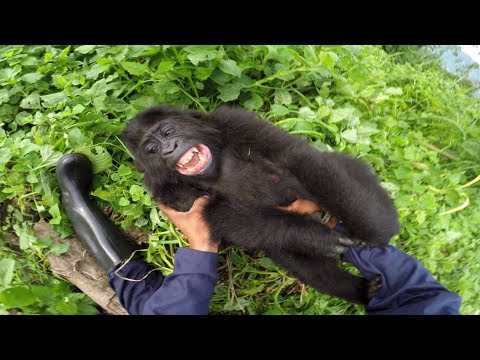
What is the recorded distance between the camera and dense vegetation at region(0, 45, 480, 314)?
11.8 feet

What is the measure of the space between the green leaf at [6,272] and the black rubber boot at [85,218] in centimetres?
68

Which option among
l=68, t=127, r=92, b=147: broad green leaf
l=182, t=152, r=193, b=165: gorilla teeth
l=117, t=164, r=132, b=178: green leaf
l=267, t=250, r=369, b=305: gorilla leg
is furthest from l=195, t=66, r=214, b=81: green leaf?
l=267, t=250, r=369, b=305: gorilla leg

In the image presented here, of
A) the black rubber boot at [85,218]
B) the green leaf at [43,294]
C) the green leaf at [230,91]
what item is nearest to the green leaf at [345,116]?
the green leaf at [230,91]

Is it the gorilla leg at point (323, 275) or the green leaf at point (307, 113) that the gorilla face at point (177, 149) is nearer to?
the gorilla leg at point (323, 275)

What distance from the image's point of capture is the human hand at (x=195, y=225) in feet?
10.5

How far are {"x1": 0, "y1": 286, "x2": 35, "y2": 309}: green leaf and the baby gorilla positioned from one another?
1.19 meters

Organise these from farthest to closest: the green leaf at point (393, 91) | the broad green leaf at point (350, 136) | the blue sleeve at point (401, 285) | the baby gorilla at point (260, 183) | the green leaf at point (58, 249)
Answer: the green leaf at point (393, 91), the broad green leaf at point (350, 136), the green leaf at point (58, 249), the baby gorilla at point (260, 183), the blue sleeve at point (401, 285)

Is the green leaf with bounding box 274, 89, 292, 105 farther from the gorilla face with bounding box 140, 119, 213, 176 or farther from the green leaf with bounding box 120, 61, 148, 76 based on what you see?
the green leaf with bounding box 120, 61, 148, 76

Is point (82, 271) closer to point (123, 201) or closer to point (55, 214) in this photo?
point (55, 214)

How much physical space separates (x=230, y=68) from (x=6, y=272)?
2412 millimetres

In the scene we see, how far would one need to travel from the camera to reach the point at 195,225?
10.6 feet

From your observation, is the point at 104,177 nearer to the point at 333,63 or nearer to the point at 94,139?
the point at 94,139

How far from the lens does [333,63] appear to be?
3924 mm

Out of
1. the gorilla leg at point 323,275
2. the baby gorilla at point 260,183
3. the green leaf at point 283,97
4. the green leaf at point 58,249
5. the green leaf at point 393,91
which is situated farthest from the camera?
the green leaf at point 393,91
